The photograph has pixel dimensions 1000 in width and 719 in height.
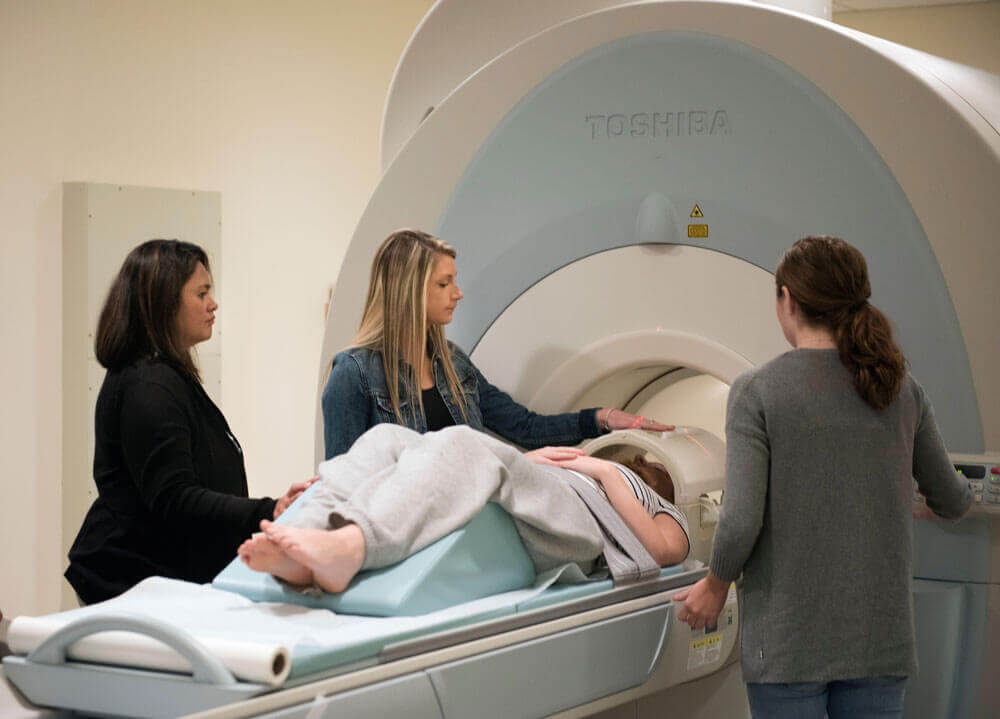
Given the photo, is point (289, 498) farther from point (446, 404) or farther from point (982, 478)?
point (982, 478)

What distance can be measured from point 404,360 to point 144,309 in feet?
1.59

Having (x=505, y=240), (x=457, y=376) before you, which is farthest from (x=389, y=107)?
(x=457, y=376)

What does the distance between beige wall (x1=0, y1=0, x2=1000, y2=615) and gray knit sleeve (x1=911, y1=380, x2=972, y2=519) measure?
2.54 meters

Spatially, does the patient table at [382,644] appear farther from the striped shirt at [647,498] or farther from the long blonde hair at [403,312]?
the long blonde hair at [403,312]

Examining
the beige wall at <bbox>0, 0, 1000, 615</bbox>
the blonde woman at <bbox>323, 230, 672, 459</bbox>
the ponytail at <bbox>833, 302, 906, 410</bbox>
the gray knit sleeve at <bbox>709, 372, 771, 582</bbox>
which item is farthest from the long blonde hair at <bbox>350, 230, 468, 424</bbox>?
the beige wall at <bbox>0, 0, 1000, 615</bbox>

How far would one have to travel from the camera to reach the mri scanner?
1.82m

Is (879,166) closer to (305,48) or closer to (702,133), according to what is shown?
(702,133)

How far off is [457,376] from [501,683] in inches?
31.8

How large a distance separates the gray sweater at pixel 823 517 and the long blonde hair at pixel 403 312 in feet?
2.60

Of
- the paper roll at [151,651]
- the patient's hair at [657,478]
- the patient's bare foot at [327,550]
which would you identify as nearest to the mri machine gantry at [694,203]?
the patient's hair at [657,478]

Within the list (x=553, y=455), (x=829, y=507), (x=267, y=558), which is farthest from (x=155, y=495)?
(x=829, y=507)

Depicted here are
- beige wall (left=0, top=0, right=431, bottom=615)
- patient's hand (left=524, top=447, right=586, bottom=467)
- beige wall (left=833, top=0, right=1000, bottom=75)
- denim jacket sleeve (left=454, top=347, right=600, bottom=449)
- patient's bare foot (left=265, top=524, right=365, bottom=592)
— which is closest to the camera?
patient's bare foot (left=265, top=524, right=365, bottom=592)

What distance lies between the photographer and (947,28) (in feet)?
13.4

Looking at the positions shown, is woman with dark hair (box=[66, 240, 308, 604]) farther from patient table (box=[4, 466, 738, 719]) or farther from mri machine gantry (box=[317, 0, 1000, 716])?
mri machine gantry (box=[317, 0, 1000, 716])
